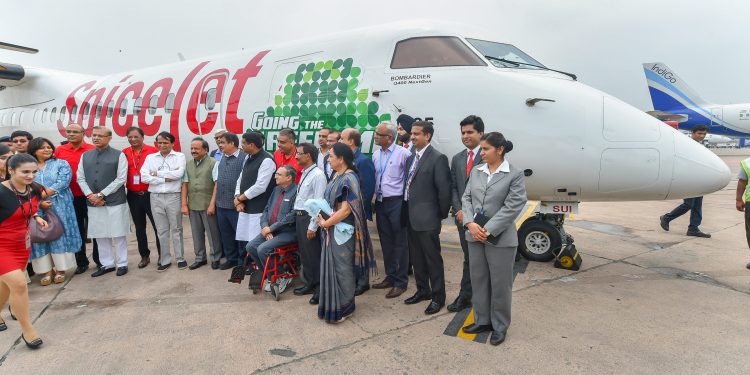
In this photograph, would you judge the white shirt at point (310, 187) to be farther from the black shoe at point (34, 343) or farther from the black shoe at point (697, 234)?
the black shoe at point (697, 234)

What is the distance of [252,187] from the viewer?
16.3ft

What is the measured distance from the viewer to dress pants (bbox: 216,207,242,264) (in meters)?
5.44

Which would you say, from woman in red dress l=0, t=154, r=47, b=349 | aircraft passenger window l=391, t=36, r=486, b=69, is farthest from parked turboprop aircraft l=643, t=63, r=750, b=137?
woman in red dress l=0, t=154, r=47, b=349

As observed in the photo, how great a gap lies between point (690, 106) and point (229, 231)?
1384 inches

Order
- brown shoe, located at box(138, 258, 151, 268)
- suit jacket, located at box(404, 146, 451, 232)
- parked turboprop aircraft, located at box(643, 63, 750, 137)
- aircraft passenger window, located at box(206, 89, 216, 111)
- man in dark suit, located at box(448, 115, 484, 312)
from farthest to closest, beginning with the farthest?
parked turboprop aircraft, located at box(643, 63, 750, 137)
aircraft passenger window, located at box(206, 89, 216, 111)
brown shoe, located at box(138, 258, 151, 268)
suit jacket, located at box(404, 146, 451, 232)
man in dark suit, located at box(448, 115, 484, 312)

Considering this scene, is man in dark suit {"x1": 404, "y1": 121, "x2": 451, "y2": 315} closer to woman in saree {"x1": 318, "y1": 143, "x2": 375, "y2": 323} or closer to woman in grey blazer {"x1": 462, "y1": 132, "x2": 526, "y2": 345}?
woman in grey blazer {"x1": 462, "y1": 132, "x2": 526, "y2": 345}

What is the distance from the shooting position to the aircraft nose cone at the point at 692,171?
4297 mm

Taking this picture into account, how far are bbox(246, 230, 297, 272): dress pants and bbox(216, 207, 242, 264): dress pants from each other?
0.80m


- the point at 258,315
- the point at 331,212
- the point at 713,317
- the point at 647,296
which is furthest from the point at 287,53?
the point at 713,317

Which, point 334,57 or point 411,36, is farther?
point 334,57

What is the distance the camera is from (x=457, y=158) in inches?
162

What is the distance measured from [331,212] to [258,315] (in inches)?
49.9

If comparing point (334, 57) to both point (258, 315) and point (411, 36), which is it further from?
point (258, 315)

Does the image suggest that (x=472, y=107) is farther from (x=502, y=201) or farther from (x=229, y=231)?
(x=229, y=231)
